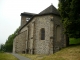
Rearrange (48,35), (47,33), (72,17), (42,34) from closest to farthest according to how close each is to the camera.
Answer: (72,17) → (48,35) → (47,33) → (42,34)

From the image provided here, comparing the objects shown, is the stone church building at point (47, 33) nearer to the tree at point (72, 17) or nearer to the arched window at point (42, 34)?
the arched window at point (42, 34)

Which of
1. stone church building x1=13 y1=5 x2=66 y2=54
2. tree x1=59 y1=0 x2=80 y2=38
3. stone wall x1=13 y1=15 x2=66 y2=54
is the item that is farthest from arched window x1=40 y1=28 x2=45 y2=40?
tree x1=59 y1=0 x2=80 y2=38

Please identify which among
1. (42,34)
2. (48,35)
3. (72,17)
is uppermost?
(72,17)

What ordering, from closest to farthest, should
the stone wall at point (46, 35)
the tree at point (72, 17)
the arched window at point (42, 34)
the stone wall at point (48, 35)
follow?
1. the tree at point (72, 17)
2. the stone wall at point (48, 35)
3. the stone wall at point (46, 35)
4. the arched window at point (42, 34)

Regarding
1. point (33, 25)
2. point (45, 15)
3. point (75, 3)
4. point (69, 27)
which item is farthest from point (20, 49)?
point (75, 3)

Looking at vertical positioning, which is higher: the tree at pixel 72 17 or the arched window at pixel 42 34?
the tree at pixel 72 17

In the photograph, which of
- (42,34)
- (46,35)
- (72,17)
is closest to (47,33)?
(46,35)

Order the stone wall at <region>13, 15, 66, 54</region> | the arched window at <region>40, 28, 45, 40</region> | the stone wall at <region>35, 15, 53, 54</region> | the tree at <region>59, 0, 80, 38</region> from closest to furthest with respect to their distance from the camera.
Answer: the tree at <region>59, 0, 80, 38</region> < the stone wall at <region>13, 15, 66, 54</region> < the stone wall at <region>35, 15, 53, 54</region> < the arched window at <region>40, 28, 45, 40</region>

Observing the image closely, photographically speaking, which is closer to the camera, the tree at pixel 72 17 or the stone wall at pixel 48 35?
the tree at pixel 72 17

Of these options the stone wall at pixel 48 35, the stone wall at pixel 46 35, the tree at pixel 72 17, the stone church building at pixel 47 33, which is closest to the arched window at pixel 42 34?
the stone church building at pixel 47 33

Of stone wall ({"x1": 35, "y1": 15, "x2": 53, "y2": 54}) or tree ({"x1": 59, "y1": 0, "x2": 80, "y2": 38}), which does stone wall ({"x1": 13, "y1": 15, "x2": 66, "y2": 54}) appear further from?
tree ({"x1": 59, "y1": 0, "x2": 80, "y2": 38})

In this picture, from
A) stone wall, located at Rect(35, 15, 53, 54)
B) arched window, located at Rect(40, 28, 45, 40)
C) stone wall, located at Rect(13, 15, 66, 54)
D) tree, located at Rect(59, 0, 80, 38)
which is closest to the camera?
tree, located at Rect(59, 0, 80, 38)

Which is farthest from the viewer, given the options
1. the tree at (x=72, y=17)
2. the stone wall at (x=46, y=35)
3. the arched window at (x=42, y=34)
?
the arched window at (x=42, y=34)

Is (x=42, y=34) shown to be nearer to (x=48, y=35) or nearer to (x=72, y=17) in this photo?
(x=48, y=35)
